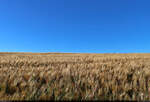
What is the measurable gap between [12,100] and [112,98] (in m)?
1.49

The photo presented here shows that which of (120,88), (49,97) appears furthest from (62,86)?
(120,88)

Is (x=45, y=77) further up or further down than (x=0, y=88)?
further up

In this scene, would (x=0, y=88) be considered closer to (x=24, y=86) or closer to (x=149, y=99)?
(x=24, y=86)

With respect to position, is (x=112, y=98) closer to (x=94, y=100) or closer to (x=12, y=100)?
(x=94, y=100)

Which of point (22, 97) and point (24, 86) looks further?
point (24, 86)

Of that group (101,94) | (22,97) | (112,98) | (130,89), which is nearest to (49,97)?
(22,97)

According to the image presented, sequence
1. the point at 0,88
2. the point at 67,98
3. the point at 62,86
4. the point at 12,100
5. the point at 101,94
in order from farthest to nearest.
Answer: the point at 62,86
the point at 0,88
the point at 101,94
the point at 67,98
the point at 12,100

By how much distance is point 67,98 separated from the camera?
1.47 meters

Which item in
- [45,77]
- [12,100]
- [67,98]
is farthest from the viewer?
[45,77]

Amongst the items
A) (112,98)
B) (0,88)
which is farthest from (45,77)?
(112,98)

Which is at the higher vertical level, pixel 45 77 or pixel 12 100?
pixel 45 77

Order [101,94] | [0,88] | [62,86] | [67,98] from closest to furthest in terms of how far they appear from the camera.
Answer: [67,98] < [101,94] < [0,88] < [62,86]

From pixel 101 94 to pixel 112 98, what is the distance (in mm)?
175

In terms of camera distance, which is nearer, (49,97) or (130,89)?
(49,97)
